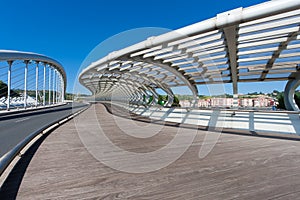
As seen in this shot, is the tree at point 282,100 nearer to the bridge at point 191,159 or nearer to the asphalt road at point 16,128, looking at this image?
the bridge at point 191,159

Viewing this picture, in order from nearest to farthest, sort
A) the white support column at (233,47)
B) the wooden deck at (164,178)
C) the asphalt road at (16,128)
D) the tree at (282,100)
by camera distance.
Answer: the wooden deck at (164,178)
the asphalt road at (16,128)
the white support column at (233,47)
the tree at (282,100)

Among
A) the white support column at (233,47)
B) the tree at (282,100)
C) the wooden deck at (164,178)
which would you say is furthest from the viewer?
the tree at (282,100)

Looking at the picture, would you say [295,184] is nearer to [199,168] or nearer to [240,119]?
[199,168]

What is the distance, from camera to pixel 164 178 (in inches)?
123

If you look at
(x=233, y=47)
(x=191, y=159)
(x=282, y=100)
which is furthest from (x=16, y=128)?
(x=282, y=100)

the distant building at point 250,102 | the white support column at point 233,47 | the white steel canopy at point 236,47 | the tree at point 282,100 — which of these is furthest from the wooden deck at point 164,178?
the tree at point 282,100

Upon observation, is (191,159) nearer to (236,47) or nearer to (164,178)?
(164,178)

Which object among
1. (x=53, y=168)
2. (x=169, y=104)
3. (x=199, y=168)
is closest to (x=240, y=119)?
(x=199, y=168)

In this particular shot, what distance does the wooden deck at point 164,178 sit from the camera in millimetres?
2568

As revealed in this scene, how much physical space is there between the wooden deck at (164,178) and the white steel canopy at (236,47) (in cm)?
363

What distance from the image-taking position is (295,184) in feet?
9.75

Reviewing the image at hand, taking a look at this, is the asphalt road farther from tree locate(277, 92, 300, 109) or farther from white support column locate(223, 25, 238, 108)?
tree locate(277, 92, 300, 109)

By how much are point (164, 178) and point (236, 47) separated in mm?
7238

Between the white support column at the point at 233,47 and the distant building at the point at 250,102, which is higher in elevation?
the white support column at the point at 233,47
